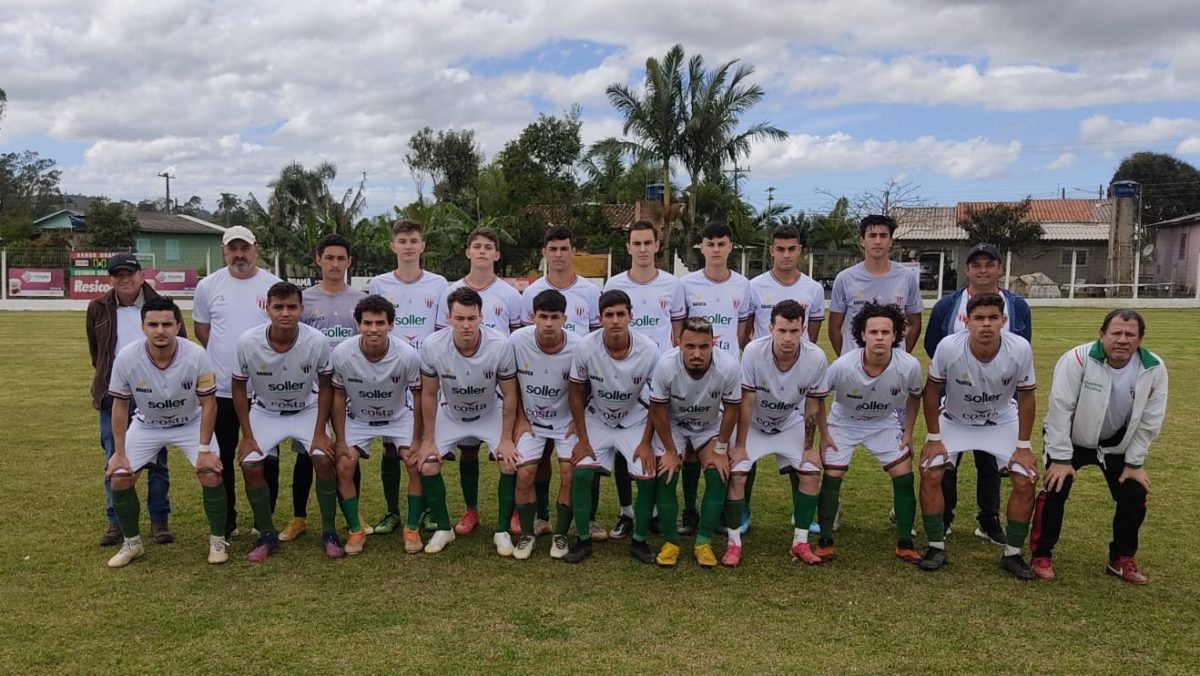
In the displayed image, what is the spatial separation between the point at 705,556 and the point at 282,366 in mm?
2778

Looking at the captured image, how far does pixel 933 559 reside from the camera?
487cm

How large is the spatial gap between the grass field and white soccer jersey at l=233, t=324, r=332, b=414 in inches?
37.9

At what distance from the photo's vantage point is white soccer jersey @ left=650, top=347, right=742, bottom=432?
4.86 m

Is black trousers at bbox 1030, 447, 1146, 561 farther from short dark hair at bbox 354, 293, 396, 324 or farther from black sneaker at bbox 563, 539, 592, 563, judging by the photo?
short dark hair at bbox 354, 293, 396, 324

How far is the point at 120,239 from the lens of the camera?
121 ft

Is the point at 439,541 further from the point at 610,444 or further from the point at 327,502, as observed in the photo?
the point at 610,444

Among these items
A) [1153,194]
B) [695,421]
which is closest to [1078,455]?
[695,421]

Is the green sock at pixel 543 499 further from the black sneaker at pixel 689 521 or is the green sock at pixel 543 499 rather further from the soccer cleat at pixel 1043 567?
the soccer cleat at pixel 1043 567

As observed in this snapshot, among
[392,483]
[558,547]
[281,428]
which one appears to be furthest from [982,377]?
[281,428]

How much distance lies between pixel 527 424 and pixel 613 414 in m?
0.55

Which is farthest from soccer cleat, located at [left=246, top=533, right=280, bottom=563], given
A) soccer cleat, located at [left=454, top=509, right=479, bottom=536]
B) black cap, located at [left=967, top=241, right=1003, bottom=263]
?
black cap, located at [left=967, top=241, right=1003, bottom=263]

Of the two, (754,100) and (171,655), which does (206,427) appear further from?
(754,100)

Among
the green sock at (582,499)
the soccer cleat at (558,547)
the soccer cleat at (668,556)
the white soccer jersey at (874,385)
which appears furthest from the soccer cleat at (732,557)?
the white soccer jersey at (874,385)

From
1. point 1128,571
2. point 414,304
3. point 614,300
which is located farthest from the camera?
point 414,304
